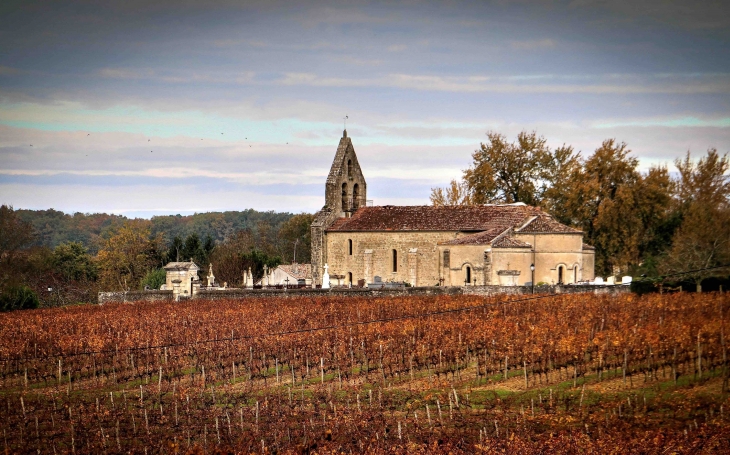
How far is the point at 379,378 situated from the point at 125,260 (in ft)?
178

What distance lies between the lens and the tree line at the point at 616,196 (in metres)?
47.7

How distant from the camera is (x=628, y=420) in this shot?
22156mm

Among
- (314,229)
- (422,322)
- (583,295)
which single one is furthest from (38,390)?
(314,229)

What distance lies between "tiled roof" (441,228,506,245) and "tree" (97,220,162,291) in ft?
119

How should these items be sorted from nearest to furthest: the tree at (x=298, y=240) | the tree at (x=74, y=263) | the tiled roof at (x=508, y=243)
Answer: the tiled roof at (x=508, y=243)
the tree at (x=74, y=263)
the tree at (x=298, y=240)

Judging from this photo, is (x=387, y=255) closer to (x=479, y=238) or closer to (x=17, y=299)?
(x=479, y=238)

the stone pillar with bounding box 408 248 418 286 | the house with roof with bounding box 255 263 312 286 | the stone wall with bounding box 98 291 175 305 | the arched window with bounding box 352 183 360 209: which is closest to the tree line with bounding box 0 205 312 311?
the house with roof with bounding box 255 263 312 286

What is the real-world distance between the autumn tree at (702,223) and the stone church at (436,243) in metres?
5.36

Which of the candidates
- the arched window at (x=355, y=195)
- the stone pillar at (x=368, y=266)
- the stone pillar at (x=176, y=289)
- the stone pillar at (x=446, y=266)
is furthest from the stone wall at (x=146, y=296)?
the stone pillar at (x=446, y=266)

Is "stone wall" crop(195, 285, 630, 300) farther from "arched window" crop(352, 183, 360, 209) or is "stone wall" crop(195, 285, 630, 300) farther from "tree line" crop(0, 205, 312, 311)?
"tree line" crop(0, 205, 312, 311)

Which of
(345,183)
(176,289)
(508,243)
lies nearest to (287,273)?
(345,183)

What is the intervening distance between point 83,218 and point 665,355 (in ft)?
520

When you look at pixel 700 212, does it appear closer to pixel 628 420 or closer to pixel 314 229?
pixel 314 229

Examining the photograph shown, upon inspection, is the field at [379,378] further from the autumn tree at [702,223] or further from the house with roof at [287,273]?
the house with roof at [287,273]
